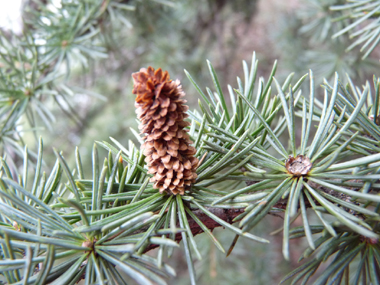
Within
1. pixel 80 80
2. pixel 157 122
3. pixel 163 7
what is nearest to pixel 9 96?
pixel 157 122

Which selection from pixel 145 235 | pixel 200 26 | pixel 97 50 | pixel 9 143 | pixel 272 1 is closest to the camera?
pixel 145 235

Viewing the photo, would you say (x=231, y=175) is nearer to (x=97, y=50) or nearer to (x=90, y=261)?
(x=90, y=261)

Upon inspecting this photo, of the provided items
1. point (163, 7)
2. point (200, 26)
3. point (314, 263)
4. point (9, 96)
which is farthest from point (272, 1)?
point (314, 263)

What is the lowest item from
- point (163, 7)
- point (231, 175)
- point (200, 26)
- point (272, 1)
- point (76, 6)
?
point (231, 175)

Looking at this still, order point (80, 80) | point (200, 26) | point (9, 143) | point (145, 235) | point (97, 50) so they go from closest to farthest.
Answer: point (145, 235)
point (9, 143)
point (97, 50)
point (200, 26)
point (80, 80)

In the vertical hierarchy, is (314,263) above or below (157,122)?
below

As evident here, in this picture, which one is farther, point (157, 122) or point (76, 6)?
point (76, 6)

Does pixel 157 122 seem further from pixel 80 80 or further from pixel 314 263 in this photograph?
pixel 80 80
